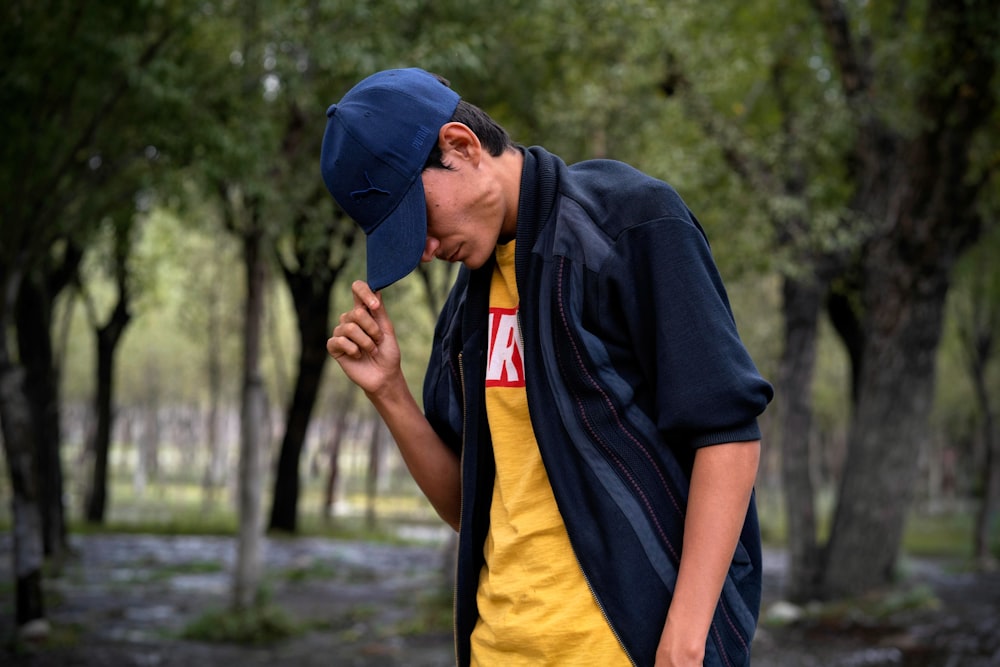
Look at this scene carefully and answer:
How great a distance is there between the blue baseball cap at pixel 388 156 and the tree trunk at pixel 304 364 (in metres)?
18.2

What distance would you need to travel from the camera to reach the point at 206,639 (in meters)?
11.8

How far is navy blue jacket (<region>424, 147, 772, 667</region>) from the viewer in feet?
5.71

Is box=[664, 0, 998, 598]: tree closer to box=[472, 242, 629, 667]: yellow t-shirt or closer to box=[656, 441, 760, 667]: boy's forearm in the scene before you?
box=[472, 242, 629, 667]: yellow t-shirt

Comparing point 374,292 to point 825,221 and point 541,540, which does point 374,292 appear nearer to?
point 541,540

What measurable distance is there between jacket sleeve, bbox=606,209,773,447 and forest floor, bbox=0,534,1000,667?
9.41 metres

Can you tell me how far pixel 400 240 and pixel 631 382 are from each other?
1.53 ft

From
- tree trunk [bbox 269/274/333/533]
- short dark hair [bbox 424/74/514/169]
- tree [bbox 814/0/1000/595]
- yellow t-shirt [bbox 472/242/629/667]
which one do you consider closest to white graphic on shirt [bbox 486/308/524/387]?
yellow t-shirt [bbox 472/242/629/667]

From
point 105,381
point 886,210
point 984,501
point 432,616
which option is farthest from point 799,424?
point 105,381

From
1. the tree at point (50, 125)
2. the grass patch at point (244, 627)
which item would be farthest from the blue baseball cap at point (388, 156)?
the grass patch at point (244, 627)

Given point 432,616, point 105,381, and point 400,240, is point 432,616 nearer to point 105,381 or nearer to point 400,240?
point 400,240

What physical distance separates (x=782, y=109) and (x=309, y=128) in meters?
7.41

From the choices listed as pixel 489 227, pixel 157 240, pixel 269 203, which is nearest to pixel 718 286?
pixel 489 227

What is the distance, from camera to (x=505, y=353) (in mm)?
1998

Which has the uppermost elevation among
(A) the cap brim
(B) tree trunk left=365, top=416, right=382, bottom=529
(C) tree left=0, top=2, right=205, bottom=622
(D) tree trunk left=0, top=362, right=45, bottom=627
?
(C) tree left=0, top=2, right=205, bottom=622
